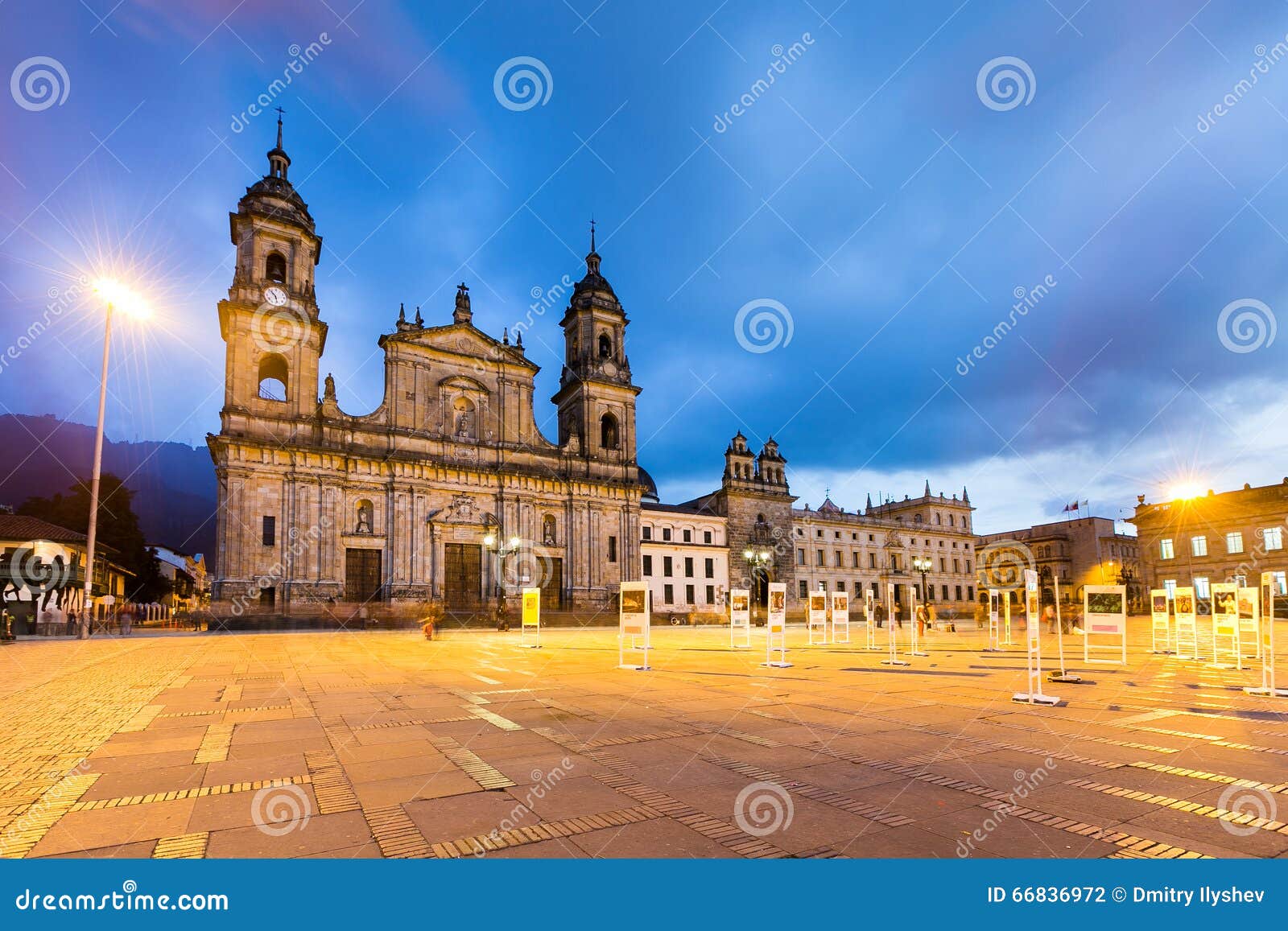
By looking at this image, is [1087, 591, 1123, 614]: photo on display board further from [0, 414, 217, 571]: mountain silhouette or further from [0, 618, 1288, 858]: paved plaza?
[0, 414, 217, 571]: mountain silhouette

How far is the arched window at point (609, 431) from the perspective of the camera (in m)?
51.2

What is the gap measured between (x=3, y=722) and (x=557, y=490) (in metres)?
39.5

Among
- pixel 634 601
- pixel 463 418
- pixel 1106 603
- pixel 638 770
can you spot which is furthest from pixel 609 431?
pixel 638 770

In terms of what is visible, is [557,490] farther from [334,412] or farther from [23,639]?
[23,639]

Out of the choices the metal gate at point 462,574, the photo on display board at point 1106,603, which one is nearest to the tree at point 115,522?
the metal gate at point 462,574

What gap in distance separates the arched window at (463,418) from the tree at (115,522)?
27.3m

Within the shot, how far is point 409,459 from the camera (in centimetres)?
4159

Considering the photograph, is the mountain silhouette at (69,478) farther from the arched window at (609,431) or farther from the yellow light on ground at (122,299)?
the yellow light on ground at (122,299)

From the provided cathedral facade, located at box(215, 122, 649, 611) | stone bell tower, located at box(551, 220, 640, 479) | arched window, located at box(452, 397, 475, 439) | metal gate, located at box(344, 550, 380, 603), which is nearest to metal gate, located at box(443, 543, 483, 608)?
cathedral facade, located at box(215, 122, 649, 611)

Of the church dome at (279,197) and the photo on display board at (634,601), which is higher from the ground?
the church dome at (279,197)

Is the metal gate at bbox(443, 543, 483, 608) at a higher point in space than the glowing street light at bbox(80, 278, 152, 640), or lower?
lower

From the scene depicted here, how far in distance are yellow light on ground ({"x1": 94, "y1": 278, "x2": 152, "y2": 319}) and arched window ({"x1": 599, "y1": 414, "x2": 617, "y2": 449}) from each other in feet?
104

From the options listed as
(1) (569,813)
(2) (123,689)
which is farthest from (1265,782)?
(2) (123,689)

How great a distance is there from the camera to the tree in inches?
2103
